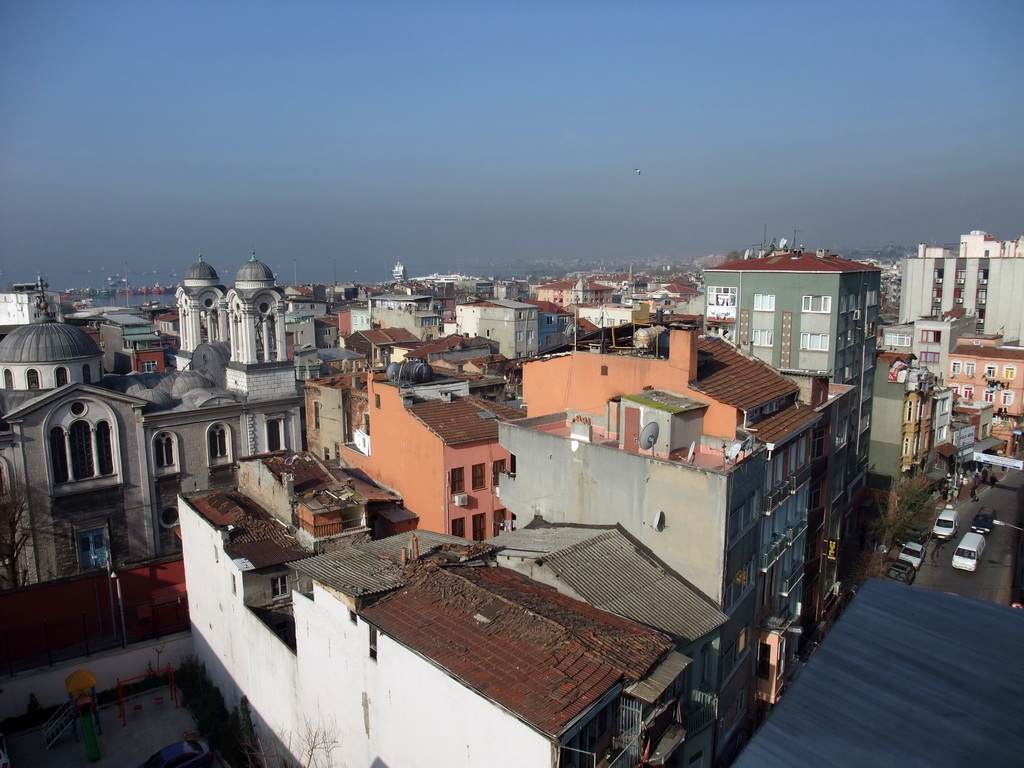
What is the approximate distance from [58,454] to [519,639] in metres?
23.2

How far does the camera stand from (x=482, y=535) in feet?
76.8

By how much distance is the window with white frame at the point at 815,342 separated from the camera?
93.8ft

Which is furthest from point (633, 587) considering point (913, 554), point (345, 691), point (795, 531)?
point (913, 554)

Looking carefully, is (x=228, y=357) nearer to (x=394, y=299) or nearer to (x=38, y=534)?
(x=38, y=534)

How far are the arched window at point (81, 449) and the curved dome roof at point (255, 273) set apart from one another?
13.7 metres

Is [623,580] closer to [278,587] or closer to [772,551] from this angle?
[772,551]

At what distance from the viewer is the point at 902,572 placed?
27.6m

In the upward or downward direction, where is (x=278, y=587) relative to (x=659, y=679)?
downward

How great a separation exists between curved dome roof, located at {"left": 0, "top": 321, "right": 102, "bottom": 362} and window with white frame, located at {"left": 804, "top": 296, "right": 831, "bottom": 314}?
28209 millimetres

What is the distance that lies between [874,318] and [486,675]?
1147 inches

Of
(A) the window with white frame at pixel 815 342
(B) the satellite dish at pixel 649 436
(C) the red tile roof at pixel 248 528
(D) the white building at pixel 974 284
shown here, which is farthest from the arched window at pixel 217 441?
(D) the white building at pixel 974 284

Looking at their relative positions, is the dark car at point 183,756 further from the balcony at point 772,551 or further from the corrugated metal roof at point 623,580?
the balcony at point 772,551

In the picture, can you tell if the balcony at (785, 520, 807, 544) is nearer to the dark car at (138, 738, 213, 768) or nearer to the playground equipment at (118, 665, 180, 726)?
the dark car at (138, 738, 213, 768)

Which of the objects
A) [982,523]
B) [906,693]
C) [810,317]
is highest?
[810,317]
